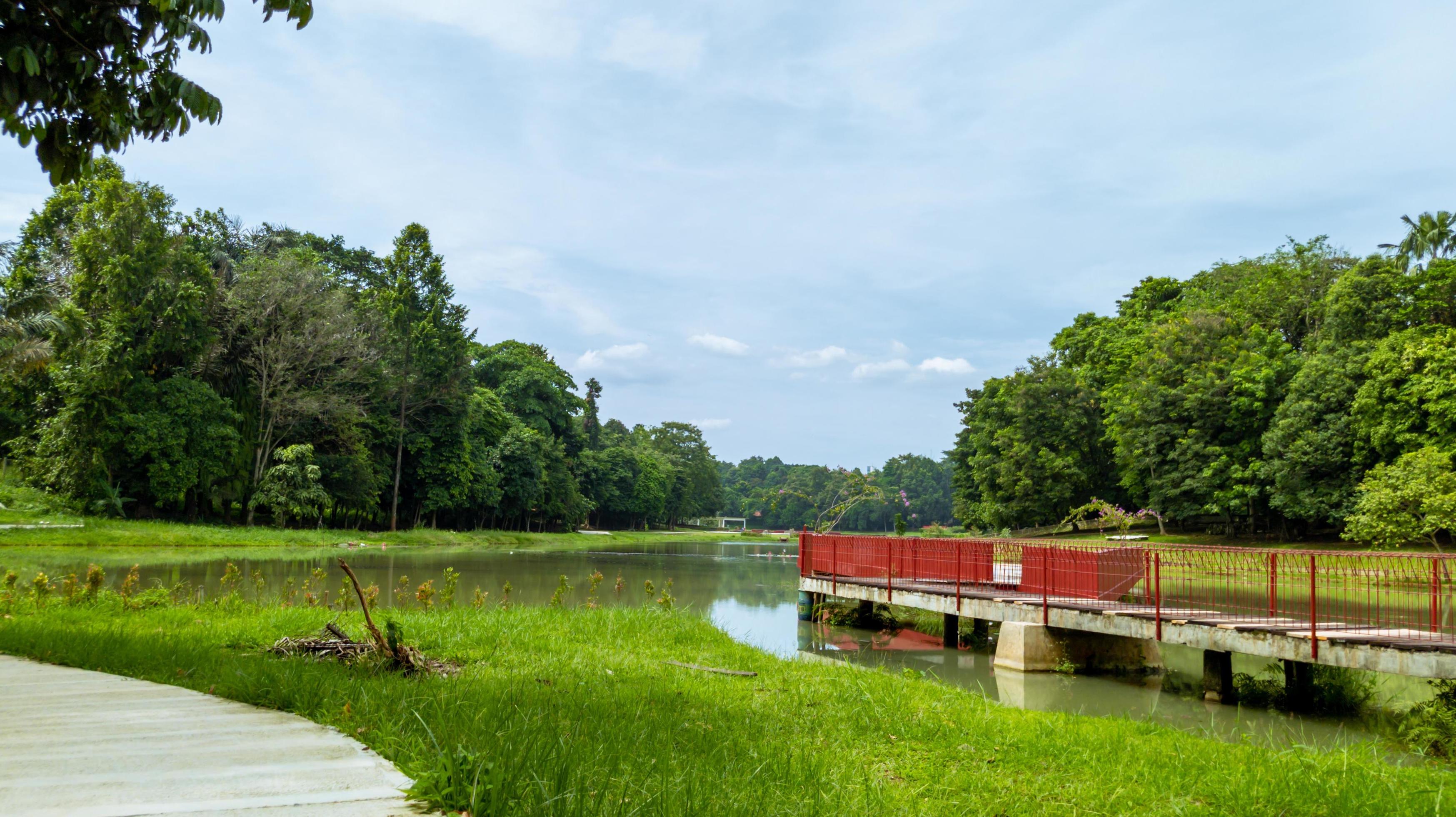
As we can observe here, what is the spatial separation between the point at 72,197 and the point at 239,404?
36.9 feet

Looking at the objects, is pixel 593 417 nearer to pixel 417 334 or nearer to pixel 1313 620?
pixel 417 334

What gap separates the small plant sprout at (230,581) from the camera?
13664mm

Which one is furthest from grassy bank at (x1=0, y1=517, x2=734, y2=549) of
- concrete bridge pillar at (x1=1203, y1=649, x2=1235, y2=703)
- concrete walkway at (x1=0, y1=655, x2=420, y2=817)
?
concrete bridge pillar at (x1=1203, y1=649, x2=1235, y2=703)

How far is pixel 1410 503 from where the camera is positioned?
2784 cm

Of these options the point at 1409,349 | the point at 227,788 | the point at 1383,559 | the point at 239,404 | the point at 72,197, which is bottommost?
the point at 227,788

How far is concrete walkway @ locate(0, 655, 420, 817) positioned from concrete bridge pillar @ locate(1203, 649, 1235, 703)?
11025mm

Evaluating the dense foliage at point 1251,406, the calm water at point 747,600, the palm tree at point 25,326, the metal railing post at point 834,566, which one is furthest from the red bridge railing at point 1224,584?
the palm tree at point 25,326

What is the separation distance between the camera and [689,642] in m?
11.3

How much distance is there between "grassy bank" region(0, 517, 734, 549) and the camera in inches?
1074

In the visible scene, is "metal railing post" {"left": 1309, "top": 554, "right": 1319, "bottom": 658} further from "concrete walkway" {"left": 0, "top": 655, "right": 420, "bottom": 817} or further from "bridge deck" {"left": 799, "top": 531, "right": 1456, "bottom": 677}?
"concrete walkway" {"left": 0, "top": 655, "right": 420, "bottom": 817}

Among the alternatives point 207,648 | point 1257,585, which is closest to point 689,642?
point 207,648

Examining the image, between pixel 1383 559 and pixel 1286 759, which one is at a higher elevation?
pixel 1383 559

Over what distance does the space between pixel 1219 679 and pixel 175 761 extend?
38.9 feet

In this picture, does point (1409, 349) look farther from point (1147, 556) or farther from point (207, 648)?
point (207, 648)
